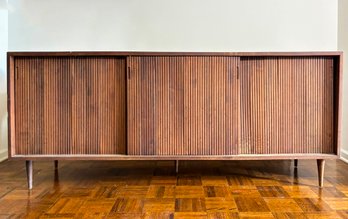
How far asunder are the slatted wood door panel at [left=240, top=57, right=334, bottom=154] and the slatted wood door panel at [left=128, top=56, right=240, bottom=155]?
6 cm

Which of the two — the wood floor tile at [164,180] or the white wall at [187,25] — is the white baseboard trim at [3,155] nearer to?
the white wall at [187,25]

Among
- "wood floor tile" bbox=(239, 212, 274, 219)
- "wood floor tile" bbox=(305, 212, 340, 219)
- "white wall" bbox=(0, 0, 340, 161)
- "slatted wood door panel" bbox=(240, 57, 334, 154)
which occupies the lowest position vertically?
"wood floor tile" bbox=(305, 212, 340, 219)

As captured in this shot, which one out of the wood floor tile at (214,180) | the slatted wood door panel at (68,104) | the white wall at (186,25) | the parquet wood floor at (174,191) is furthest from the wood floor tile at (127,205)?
the white wall at (186,25)

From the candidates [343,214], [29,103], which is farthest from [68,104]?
[343,214]

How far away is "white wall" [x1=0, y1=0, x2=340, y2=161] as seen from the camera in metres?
1.81

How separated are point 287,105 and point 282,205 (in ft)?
1.22

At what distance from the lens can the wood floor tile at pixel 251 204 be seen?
3.37 feet

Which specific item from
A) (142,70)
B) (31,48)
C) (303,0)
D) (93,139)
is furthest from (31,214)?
(303,0)

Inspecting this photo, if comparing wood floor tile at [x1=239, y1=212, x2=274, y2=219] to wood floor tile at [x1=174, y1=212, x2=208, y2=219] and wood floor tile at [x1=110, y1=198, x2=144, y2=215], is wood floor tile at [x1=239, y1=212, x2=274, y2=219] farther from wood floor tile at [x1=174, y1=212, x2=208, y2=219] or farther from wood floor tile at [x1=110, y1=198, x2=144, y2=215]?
wood floor tile at [x1=110, y1=198, x2=144, y2=215]

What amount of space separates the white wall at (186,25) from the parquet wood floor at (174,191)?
609mm

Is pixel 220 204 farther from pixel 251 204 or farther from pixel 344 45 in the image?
pixel 344 45

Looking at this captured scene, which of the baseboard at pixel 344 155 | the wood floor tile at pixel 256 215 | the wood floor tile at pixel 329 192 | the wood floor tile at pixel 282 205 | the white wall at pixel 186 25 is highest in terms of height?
the white wall at pixel 186 25

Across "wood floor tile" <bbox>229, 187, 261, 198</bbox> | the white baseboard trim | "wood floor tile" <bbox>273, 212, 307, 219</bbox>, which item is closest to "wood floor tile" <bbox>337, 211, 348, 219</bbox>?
"wood floor tile" <bbox>273, 212, 307, 219</bbox>

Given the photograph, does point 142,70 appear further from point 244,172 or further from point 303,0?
point 303,0
